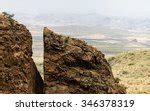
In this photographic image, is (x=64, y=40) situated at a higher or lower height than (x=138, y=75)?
higher

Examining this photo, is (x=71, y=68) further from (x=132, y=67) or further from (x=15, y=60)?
(x=132, y=67)

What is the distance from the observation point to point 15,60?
21.3 m

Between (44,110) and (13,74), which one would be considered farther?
(13,74)

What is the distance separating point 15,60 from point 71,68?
3196mm

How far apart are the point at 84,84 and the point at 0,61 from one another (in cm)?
463

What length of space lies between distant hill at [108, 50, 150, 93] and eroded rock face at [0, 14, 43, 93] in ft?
95.8

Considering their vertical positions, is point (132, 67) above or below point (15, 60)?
below

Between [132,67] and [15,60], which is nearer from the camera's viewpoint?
[15,60]

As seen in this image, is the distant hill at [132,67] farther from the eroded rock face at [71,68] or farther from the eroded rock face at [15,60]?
the eroded rock face at [15,60]

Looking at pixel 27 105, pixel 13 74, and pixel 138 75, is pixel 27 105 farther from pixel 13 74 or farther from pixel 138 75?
pixel 138 75

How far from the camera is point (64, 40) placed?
23219 millimetres

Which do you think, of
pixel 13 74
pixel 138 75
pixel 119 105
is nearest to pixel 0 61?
pixel 13 74

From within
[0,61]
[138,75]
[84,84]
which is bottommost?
[138,75]

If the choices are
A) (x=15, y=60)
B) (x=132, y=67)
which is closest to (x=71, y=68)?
(x=15, y=60)
